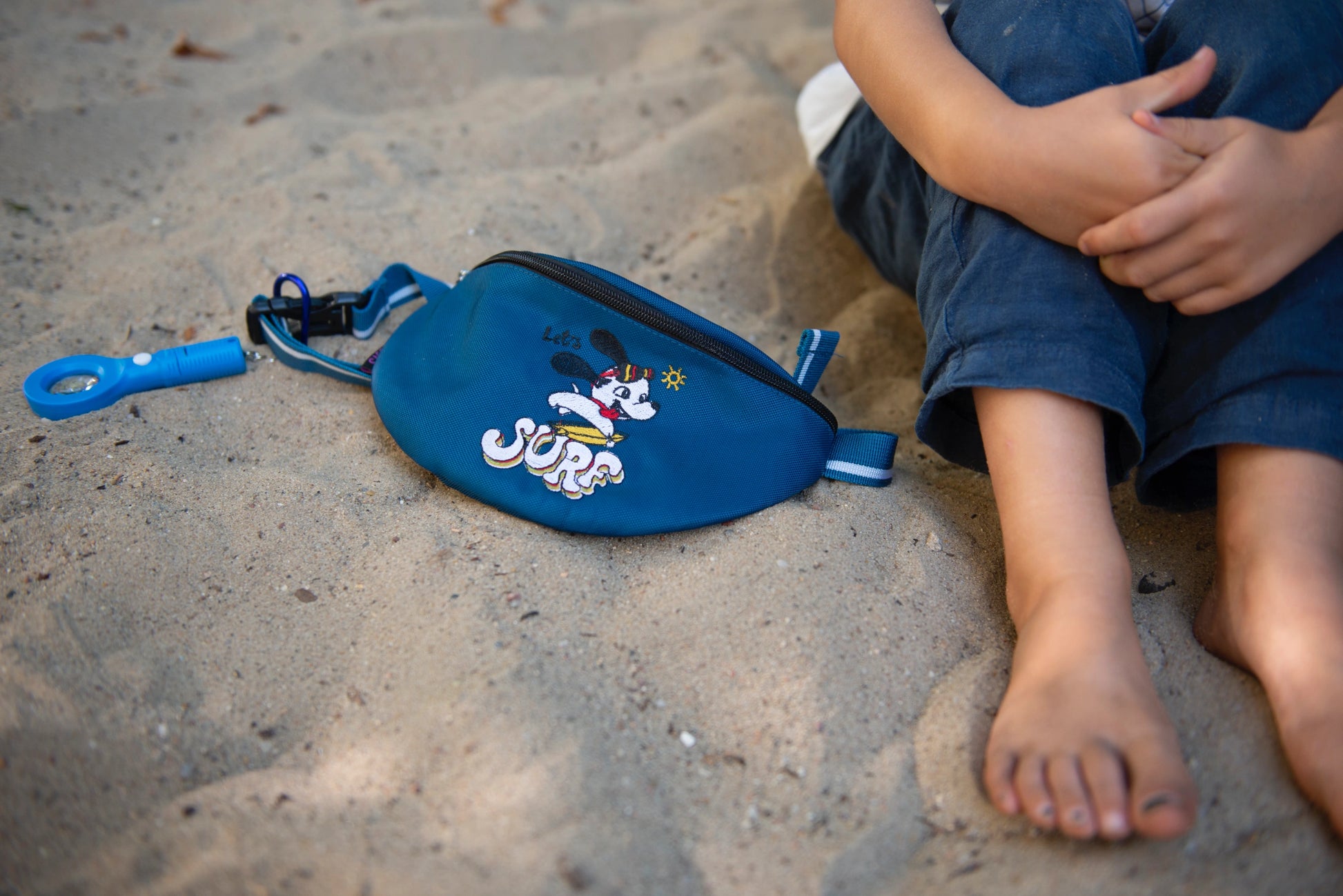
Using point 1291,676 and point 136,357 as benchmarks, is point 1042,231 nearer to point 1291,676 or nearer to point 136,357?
point 1291,676

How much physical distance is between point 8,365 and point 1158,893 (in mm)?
1671

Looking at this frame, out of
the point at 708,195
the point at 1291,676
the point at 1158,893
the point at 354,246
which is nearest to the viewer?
the point at 1158,893

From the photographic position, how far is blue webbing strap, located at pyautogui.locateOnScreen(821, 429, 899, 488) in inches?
48.6

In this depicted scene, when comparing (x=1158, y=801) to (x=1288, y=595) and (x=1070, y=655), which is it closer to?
(x=1070, y=655)

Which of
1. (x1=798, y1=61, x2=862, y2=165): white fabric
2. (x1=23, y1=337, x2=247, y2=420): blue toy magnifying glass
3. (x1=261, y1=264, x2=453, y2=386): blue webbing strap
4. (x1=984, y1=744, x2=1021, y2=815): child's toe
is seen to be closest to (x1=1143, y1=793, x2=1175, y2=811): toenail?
(x1=984, y1=744, x2=1021, y2=815): child's toe

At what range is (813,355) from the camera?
4.12 feet

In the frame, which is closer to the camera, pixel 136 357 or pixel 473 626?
pixel 473 626

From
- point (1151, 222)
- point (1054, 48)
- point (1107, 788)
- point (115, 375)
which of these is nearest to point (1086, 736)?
point (1107, 788)

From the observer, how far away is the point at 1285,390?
3.19ft

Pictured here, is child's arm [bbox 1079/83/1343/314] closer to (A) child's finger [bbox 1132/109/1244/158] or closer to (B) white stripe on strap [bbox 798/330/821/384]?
(A) child's finger [bbox 1132/109/1244/158]

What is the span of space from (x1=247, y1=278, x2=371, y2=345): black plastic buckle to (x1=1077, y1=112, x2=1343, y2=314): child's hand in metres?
1.14

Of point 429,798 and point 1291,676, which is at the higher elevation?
point 1291,676

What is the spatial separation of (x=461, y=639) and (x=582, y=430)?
320mm

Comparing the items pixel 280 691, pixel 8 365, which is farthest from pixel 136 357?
pixel 280 691
